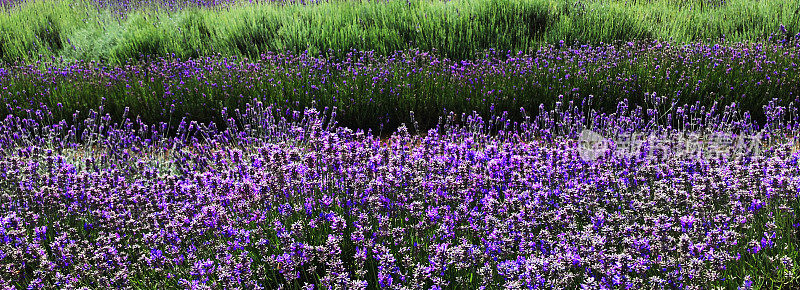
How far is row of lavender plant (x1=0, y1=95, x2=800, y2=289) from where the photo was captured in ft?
7.79

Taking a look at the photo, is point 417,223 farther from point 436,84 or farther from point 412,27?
point 412,27

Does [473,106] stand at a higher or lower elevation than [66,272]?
lower

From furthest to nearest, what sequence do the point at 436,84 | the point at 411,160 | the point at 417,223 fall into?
the point at 436,84, the point at 411,160, the point at 417,223

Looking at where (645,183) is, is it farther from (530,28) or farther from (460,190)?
(530,28)

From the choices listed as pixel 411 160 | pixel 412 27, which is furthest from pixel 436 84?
pixel 411 160

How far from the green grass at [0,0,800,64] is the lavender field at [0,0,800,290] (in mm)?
40

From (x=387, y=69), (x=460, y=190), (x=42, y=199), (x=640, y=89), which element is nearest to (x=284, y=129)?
(x=387, y=69)

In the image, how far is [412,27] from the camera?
745 centimetres

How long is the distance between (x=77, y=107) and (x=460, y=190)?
16.5 feet

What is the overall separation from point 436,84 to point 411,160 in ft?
9.23

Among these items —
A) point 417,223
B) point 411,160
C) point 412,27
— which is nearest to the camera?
point 417,223

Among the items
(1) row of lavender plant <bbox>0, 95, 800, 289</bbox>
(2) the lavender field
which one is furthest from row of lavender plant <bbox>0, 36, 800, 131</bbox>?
(1) row of lavender plant <bbox>0, 95, 800, 289</bbox>

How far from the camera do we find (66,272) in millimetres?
2850

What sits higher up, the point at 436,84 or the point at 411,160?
the point at 411,160
